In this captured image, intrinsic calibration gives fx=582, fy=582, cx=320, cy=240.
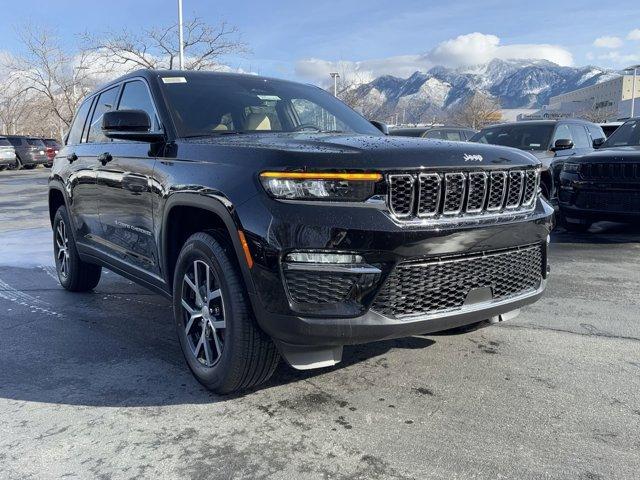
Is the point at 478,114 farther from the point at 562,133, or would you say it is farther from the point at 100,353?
the point at 100,353

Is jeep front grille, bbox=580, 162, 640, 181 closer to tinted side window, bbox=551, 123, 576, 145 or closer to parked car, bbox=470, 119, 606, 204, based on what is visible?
parked car, bbox=470, 119, 606, 204

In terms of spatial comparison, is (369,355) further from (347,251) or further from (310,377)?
(347,251)

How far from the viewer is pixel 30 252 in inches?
297

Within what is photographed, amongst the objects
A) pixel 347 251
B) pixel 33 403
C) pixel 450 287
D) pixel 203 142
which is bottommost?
pixel 33 403

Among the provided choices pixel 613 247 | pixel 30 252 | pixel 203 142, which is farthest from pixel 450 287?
pixel 30 252

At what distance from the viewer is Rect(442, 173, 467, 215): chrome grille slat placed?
281 cm

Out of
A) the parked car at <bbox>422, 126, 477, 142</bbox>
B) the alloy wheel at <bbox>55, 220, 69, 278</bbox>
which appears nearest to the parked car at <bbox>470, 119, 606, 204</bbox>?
the parked car at <bbox>422, 126, 477, 142</bbox>

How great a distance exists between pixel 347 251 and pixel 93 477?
1426 mm

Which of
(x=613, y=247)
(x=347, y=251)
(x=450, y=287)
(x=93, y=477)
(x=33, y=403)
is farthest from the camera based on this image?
(x=613, y=247)

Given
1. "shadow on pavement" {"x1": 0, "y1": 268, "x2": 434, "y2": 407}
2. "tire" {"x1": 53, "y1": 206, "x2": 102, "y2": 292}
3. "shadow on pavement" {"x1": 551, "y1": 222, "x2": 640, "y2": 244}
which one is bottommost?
"shadow on pavement" {"x1": 0, "y1": 268, "x2": 434, "y2": 407}

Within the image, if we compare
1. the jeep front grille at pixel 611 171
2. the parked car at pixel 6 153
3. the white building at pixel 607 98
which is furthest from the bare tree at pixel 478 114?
the jeep front grille at pixel 611 171

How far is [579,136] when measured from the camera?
9945 millimetres

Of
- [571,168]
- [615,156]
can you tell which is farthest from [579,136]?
[615,156]

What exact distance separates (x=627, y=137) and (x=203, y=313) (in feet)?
25.3
